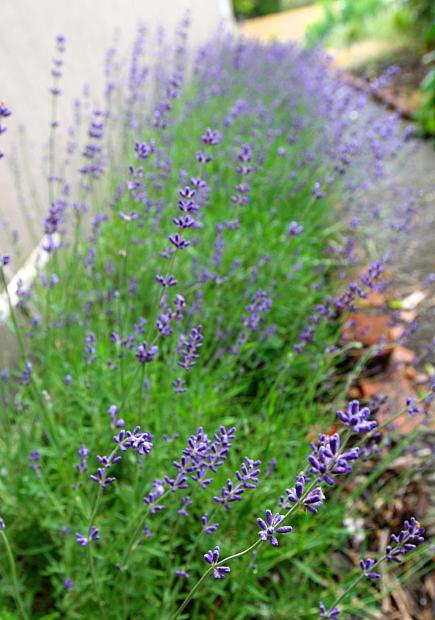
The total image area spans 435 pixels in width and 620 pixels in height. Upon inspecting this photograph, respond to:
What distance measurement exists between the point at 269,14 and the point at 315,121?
21634 millimetres

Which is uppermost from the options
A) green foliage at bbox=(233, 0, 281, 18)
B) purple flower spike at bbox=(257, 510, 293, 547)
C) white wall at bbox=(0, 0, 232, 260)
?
green foliage at bbox=(233, 0, 281, 18)

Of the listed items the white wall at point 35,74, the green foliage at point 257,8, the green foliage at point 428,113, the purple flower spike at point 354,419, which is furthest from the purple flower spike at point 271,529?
the green foliage at point 257,8

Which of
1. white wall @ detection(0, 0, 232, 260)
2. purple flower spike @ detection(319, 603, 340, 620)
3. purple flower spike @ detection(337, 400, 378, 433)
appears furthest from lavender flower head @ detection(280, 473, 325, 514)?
white wall @ detection(0, 0, 232, 260)

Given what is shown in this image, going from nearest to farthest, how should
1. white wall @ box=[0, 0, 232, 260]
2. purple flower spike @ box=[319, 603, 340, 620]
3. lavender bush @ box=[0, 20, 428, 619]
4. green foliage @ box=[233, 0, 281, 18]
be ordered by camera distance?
purple flower spike @ box=[319, 603, 340, 620], lavender bush @ box=[0, 20, 428, 619], white wall @ box=[0, 0, 232, 260], green foliage @ box=[233, 0, 281, 18]

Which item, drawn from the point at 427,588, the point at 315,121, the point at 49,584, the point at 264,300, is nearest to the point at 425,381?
the point at 427,588

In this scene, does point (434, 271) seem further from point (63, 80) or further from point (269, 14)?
point (269, 14)

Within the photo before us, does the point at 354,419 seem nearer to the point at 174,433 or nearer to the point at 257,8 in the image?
the point at 174,433

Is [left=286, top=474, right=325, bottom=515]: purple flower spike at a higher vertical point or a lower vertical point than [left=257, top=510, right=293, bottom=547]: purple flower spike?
higher

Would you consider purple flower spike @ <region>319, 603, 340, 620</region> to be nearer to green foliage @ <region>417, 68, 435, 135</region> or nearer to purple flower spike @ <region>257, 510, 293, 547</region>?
purple flower spike @ <region>257, 510, 293, 547</region>

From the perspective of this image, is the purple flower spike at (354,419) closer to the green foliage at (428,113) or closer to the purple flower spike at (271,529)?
the purple flower spike at (271,529)

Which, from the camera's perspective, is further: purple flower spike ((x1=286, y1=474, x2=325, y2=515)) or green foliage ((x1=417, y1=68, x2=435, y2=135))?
green foliage ((x1=417, y1=68, x2=435, y2=135))

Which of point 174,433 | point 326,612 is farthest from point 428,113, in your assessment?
point 326,612

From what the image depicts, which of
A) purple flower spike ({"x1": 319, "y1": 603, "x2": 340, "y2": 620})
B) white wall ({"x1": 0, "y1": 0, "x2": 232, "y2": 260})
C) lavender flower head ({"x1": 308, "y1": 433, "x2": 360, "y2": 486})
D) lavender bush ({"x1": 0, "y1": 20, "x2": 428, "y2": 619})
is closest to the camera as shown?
lavender flower head ({"x1": 308, "y1": 433, "x2": 360, "y2": 486})

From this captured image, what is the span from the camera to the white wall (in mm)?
3205
